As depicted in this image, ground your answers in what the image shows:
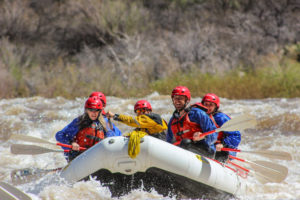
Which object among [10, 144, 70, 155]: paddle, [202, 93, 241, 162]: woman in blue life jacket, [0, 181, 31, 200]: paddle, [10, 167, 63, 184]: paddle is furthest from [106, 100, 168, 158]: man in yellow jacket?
[0, 181, 31, 200]: paddle

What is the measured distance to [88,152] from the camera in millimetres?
4035

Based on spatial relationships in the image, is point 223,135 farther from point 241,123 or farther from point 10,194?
point 10,194

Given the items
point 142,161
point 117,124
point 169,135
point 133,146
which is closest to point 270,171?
point 169,135

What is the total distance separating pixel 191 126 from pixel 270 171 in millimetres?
1173

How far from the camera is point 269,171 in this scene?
16.2ft

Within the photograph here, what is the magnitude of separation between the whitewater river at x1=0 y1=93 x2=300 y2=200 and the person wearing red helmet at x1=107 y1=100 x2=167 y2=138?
740 mm

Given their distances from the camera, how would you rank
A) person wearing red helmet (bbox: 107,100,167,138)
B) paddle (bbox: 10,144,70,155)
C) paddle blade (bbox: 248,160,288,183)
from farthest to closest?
paddle blade (bbox: 248,160,288,183) < paddle (bbox: 10,144,70,155) < person wearing red helmet (bbox: 107,100,167,138)

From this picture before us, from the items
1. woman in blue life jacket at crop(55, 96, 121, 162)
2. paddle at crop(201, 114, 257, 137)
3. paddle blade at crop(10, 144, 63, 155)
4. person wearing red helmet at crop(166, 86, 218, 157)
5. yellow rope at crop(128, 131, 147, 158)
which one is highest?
paddle at crop(201, 114, 257, 137)

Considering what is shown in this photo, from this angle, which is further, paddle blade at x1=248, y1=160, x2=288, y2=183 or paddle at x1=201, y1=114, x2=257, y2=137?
paddle blade at x1=248, y1=160, x2=288, y2=183

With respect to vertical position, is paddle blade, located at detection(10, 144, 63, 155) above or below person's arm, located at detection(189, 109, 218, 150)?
below

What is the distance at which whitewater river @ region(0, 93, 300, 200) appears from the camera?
4.31 metres

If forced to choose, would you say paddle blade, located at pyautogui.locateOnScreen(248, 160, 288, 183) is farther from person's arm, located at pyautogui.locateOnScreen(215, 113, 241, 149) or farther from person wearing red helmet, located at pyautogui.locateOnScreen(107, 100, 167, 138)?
person wearing red helmet, located at pyautogui.locateOnScreen(107, 100, 167, 138)

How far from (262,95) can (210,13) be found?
12720 mm

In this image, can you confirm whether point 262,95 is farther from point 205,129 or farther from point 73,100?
point 205,129
